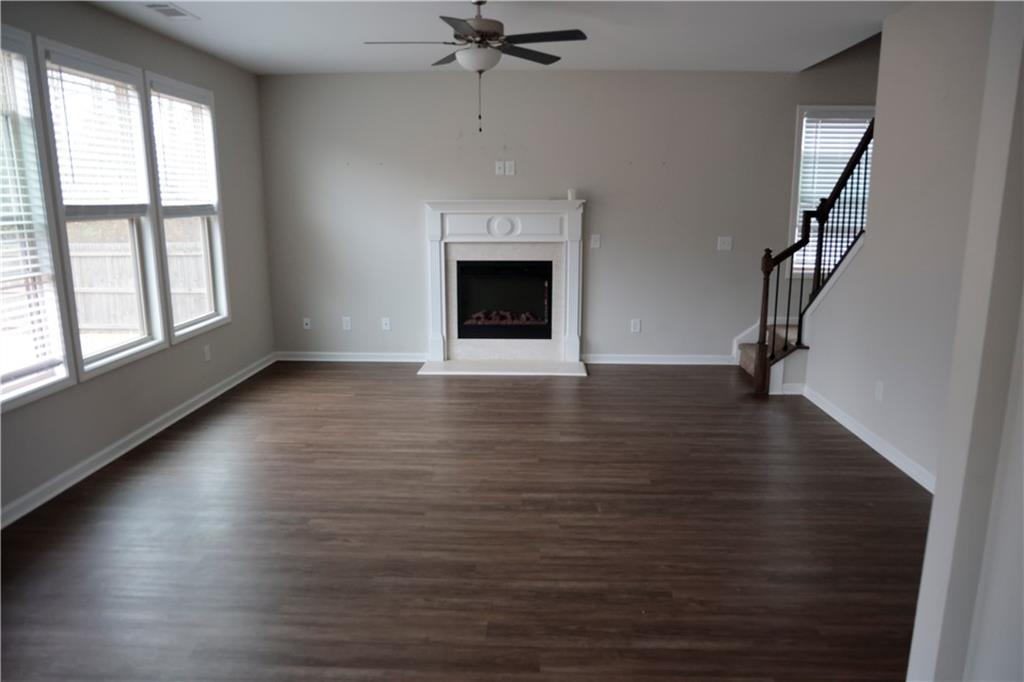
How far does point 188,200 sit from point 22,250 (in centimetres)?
167

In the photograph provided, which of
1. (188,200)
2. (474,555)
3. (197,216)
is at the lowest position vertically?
→ (474,555)

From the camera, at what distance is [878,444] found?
4074 millimetres

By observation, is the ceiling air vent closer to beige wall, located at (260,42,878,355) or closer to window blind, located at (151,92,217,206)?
window blind, located at (151,92,217,206)

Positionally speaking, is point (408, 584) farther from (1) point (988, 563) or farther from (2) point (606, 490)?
(1) point (988, 563)

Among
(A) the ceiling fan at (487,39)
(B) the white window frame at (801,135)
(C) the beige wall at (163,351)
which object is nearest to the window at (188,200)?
(C) the beige wall at (163,351)

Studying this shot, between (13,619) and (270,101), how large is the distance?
15.6ft

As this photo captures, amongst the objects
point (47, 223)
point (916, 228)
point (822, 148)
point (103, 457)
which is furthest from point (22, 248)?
point (822, 148)

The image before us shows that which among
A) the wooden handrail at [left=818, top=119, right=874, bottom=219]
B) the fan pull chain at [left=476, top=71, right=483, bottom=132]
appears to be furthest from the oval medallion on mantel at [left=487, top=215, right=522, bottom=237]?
the wooden handrail at [left=818, top=119, right=874, bottom=219]

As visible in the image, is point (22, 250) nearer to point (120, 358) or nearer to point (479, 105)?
point (120, 358)

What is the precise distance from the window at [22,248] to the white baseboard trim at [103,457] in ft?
1.69

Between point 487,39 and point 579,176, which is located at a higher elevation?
point 487,39

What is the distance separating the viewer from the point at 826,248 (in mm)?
5551

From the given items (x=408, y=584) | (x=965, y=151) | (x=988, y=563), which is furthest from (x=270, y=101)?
(x=988, y=563)

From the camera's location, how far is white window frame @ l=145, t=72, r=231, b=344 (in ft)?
14.2
